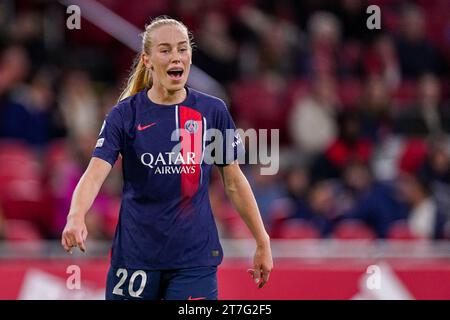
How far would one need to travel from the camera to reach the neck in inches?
225

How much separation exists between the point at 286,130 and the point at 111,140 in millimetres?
6941

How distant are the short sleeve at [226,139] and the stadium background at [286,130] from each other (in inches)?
104

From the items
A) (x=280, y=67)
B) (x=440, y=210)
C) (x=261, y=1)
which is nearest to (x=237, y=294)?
(x=440, y=210)

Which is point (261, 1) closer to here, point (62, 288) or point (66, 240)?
point (62, 288)

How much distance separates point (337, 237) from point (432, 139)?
2285 mm

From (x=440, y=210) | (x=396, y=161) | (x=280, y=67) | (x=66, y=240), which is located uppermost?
(x=280, y=67)

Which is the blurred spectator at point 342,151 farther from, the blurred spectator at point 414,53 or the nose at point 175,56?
the nose at point 175,56

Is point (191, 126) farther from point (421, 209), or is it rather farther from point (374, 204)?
point (421, 209)

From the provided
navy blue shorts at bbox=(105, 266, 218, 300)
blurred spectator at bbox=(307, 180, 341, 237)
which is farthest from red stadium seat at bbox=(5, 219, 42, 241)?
navy blue shorts at bbox=(105, 266, 218, 300)

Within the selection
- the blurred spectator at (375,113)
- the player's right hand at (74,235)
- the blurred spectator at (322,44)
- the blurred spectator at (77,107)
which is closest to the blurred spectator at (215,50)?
the blurred spectator at (322,44)

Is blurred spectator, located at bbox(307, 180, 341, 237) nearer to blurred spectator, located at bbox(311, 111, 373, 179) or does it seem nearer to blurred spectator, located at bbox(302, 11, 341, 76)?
blurred spectator, located at bbox(311, 111, 373, 179)

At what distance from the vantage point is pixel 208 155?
5699 mm

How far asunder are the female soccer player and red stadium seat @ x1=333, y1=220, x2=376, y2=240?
13.7 ft

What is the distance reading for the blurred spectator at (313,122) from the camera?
476 inches
